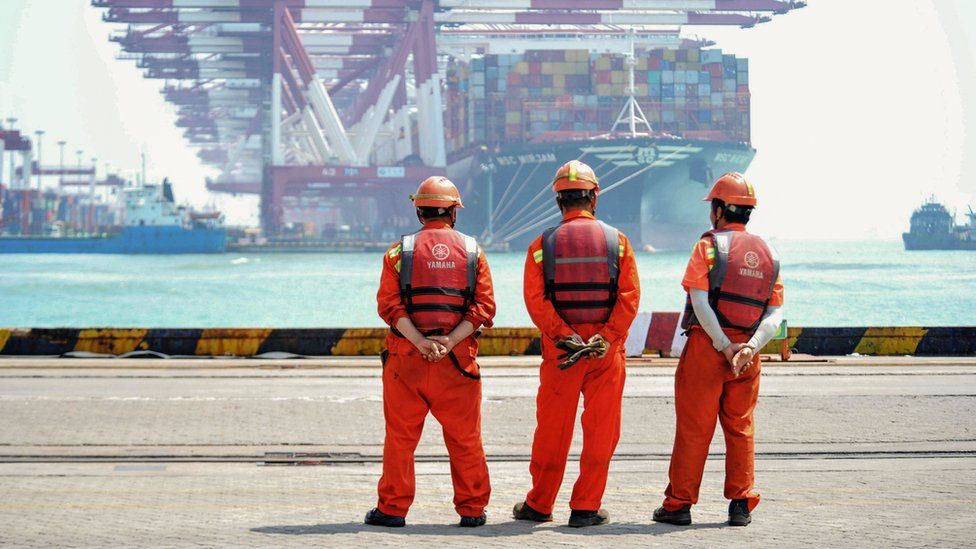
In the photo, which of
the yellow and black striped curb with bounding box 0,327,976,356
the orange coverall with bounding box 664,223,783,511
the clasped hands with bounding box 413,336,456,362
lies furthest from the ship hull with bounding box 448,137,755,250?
the clasped hands with bounding box 413,336,456,362

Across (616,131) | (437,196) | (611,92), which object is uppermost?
(611,92)

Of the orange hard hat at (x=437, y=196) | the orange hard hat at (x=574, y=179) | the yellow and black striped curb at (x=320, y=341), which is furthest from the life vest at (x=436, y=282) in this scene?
the yellow and black striped curb at (x=320, y=341)

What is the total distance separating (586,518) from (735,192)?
5.80 ft

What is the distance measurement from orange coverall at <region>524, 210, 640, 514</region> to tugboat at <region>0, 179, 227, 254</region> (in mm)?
110676

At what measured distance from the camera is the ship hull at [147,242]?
115750 mm

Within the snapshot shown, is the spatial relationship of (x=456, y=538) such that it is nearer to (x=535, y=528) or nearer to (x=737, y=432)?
(x=535, y=528)

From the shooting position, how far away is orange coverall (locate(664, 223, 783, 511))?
21.4 ft

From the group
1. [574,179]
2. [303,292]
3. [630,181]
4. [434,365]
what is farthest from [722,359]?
[630,181]

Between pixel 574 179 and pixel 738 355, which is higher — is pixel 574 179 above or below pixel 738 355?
above

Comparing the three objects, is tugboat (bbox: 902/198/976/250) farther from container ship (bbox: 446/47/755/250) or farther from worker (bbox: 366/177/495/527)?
worker (bbox: 366/177/495/527)

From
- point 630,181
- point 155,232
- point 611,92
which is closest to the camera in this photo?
point 630,181

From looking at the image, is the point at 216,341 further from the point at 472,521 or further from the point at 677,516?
the point at 677,516

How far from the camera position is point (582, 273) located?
6.52 metres

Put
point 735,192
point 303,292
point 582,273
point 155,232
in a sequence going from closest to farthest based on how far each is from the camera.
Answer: point 582,273
point 735,192
point 303,292
point 155,232
